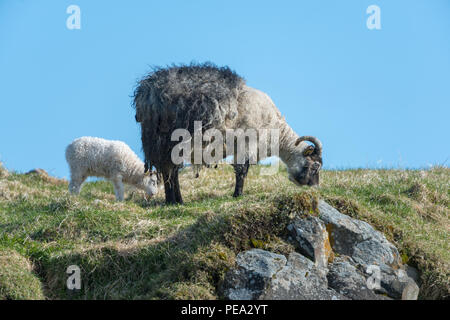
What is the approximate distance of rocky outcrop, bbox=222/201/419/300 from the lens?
7.88 m

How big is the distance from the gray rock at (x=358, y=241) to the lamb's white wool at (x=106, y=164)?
7.97 meters

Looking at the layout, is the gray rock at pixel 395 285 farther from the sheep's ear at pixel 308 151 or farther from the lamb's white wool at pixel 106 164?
the lamb's white wool at pixel 106 164

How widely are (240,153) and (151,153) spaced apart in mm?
2194

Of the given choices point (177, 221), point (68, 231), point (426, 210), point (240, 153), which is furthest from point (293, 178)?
point (68, 231)

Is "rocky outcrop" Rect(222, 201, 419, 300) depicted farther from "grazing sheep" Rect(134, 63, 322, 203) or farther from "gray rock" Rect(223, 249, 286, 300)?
"grazing sheep" Rect(134, 63, 322, 203)

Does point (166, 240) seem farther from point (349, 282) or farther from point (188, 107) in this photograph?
point (188, 107)

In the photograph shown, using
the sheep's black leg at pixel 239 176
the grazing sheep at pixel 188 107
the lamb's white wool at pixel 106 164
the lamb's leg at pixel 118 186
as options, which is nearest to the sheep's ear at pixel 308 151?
the grazing sheep at pixel 188 107

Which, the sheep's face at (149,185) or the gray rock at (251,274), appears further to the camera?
the sheep's face at (149,185)

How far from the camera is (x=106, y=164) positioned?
16.1 m

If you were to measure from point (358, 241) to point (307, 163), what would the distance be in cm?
595

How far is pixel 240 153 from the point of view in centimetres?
1376

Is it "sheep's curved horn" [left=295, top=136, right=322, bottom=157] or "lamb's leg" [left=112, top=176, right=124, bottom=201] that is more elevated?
"sheep's curved horn" [left=295, top=136, right=322, bottom=157]

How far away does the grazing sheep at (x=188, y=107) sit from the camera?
12352mm

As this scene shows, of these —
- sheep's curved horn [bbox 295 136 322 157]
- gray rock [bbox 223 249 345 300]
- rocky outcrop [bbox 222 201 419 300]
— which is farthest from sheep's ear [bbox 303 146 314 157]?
gray rock [bbox 223 249 345 300]
